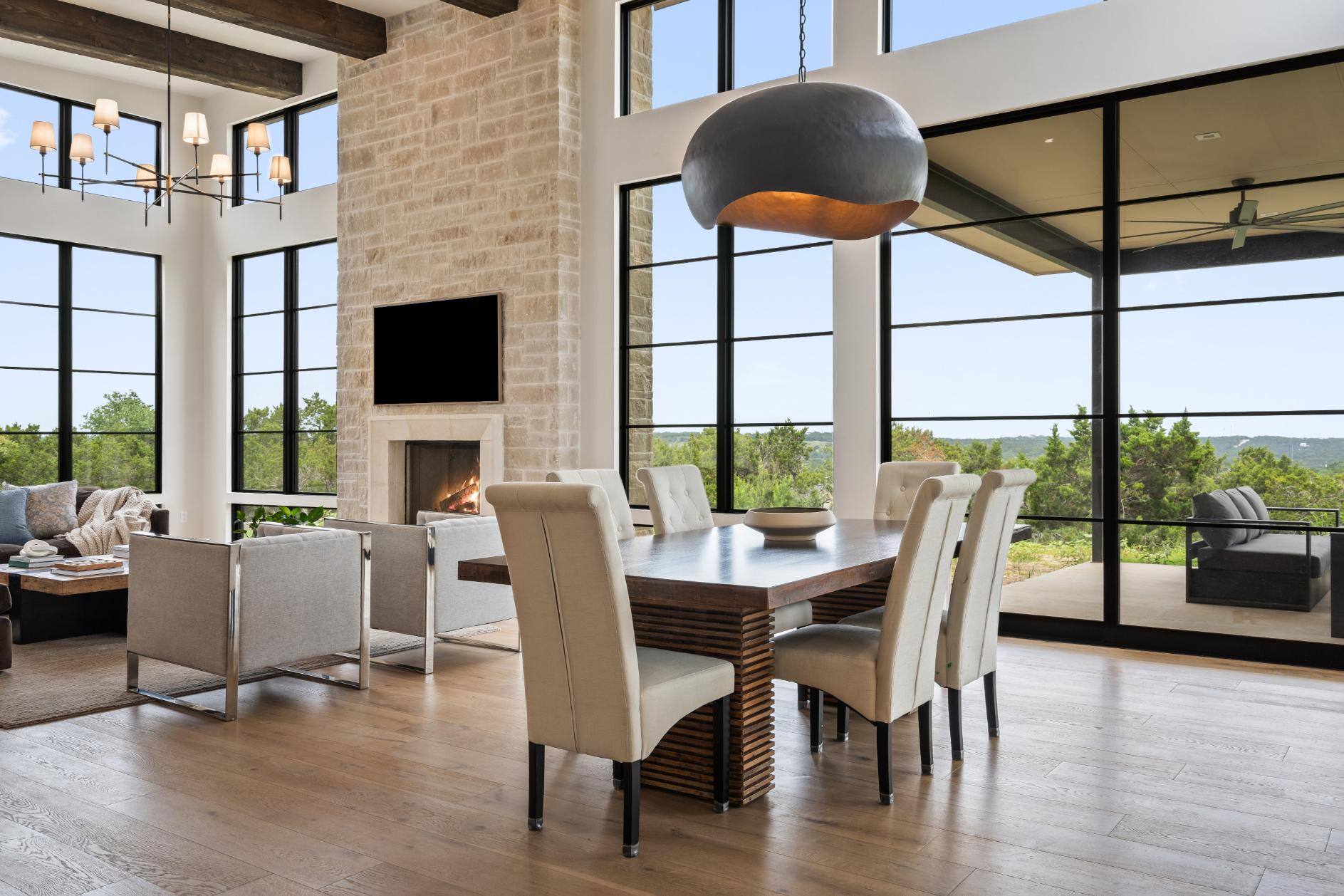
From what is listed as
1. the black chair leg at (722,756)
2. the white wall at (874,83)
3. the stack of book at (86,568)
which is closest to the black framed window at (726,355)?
the white wall at (874,83)

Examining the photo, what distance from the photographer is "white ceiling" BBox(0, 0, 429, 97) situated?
7.86 m

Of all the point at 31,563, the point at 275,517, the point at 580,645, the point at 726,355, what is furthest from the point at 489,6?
the point at 580,645

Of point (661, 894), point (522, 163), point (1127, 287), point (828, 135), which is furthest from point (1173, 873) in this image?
point (522, 163)

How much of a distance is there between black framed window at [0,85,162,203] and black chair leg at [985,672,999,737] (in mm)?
8175

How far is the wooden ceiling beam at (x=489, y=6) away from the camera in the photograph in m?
7.03

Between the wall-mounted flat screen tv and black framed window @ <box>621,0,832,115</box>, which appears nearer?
black framed window @ <box>621,0,832,115</box>

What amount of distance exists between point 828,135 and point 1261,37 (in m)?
3.25

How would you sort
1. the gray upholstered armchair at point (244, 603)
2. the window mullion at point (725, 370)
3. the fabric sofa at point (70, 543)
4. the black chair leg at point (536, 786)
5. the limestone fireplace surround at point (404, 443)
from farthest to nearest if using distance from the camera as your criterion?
the limestone fireplace surround at point (404, 443) → the fabric sofa at point (70, 543) → the window mullion at point (725, 370) → the gray upholstered armchair at point (244, 603) → the black chair leg at point (536, 786)

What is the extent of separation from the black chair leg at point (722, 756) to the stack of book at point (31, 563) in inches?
171

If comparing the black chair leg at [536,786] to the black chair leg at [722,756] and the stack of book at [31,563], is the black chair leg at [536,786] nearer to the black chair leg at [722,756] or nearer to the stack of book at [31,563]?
the black chair leg at [722,756]

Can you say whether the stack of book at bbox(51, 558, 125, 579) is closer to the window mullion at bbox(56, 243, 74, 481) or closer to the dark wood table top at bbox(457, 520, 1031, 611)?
the dark wood table top at bbox(457, 520, 1031, 611)

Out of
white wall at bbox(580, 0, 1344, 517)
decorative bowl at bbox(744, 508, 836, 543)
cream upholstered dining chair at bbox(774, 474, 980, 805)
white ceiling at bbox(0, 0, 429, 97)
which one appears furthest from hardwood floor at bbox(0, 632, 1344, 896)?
white ceiling at bbox(0, 0, 429, 97)

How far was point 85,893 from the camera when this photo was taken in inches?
94.2

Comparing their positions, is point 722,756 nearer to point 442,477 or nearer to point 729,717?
point 729,717
